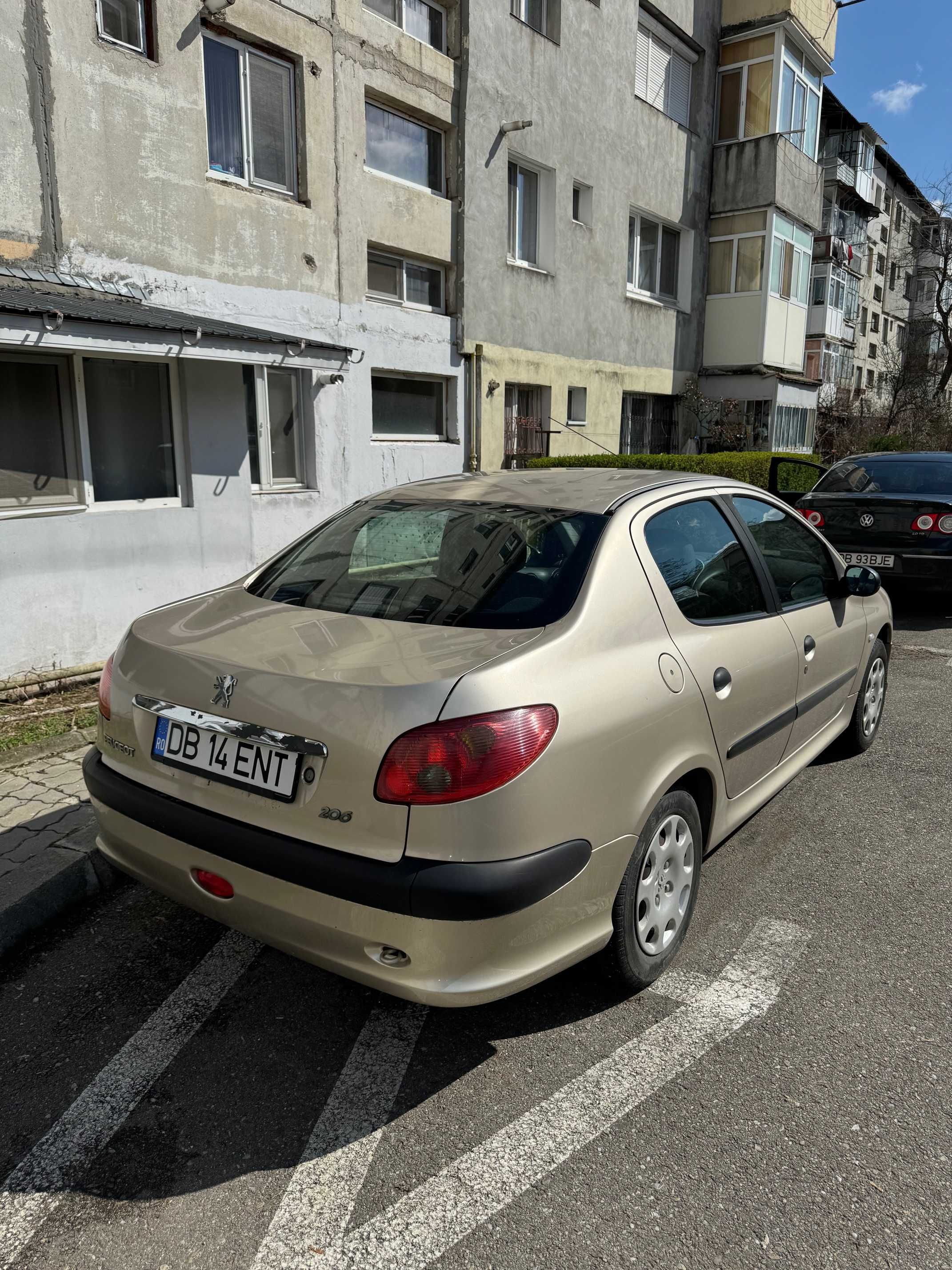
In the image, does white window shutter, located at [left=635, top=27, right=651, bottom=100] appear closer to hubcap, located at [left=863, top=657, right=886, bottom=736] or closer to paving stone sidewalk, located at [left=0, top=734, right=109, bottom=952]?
hubcap, located at [left=863, top=657, right=886, bottom=736]

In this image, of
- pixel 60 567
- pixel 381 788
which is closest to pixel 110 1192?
pixel 381 788

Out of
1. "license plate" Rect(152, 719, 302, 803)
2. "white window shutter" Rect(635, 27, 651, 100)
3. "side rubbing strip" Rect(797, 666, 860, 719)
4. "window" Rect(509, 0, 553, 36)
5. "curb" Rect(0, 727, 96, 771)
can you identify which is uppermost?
"white window shutter" Rect(635, 27, 651, 100)

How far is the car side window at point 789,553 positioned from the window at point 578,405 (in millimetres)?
11995

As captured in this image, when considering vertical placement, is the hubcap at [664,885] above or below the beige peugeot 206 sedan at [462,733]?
below

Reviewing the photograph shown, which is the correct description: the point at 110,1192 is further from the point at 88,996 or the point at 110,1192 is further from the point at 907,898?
the point at 907,898

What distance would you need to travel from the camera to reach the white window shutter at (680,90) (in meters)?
18.1

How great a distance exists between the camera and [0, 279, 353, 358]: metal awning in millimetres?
5660

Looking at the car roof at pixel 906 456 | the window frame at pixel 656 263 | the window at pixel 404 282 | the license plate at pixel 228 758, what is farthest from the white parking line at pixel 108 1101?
the window frame at pixel 656 263

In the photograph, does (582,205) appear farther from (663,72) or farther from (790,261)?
(790,261)

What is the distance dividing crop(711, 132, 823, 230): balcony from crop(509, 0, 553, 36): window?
264 inches

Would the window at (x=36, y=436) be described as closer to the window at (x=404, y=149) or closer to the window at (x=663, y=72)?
the window at (x=404, y=149)

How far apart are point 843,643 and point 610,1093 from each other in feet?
8.92

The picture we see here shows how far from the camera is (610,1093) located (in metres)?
2.52

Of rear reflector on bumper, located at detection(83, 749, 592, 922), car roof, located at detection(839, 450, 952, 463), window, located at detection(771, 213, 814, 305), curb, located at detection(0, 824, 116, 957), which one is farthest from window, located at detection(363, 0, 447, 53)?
rear reflector on bumper, located at detection(83, 749, 592, 922)
